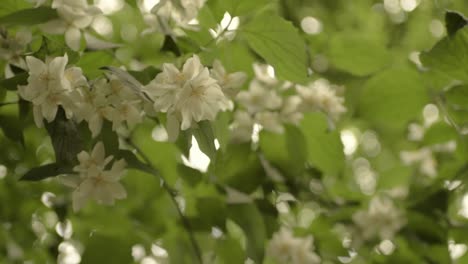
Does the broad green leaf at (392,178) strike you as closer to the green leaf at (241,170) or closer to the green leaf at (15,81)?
the green leaf at (241,170)

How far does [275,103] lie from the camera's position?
125 centimetres

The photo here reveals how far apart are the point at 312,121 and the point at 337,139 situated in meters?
0.06

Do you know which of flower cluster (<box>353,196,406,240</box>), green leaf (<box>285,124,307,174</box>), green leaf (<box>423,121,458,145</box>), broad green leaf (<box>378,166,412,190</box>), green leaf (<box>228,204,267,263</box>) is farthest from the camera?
broad green leaf (<box>378,166,412,190</box>)

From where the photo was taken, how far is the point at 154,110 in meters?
0.86

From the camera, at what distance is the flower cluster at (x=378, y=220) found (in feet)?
4.72

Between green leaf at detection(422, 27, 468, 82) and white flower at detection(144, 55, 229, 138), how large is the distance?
12.6 inches

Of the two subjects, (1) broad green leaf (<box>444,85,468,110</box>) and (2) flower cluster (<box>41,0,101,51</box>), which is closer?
(2) flower cluster (<box>41,0,101,51</box>)

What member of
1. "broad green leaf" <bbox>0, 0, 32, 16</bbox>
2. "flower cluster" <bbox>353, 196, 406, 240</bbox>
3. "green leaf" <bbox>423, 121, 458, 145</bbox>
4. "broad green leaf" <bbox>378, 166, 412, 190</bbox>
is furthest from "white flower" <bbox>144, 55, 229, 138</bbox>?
"broad green leaf" <bbox>378, 166, 412, 190</bbox>

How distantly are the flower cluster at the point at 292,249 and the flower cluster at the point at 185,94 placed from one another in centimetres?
47

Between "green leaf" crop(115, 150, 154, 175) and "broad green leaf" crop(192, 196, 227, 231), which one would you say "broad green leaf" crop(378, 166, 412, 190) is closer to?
"broad green leaf" crop(192, 196, 227, 231)

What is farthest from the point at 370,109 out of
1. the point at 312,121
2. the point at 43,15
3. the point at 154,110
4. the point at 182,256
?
the point at 43,15

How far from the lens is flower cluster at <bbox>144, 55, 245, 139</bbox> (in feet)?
2.64

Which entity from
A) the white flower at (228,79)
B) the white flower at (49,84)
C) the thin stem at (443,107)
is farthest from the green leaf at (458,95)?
the white flower at (49,84)

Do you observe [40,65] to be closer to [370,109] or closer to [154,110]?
[154,110]
